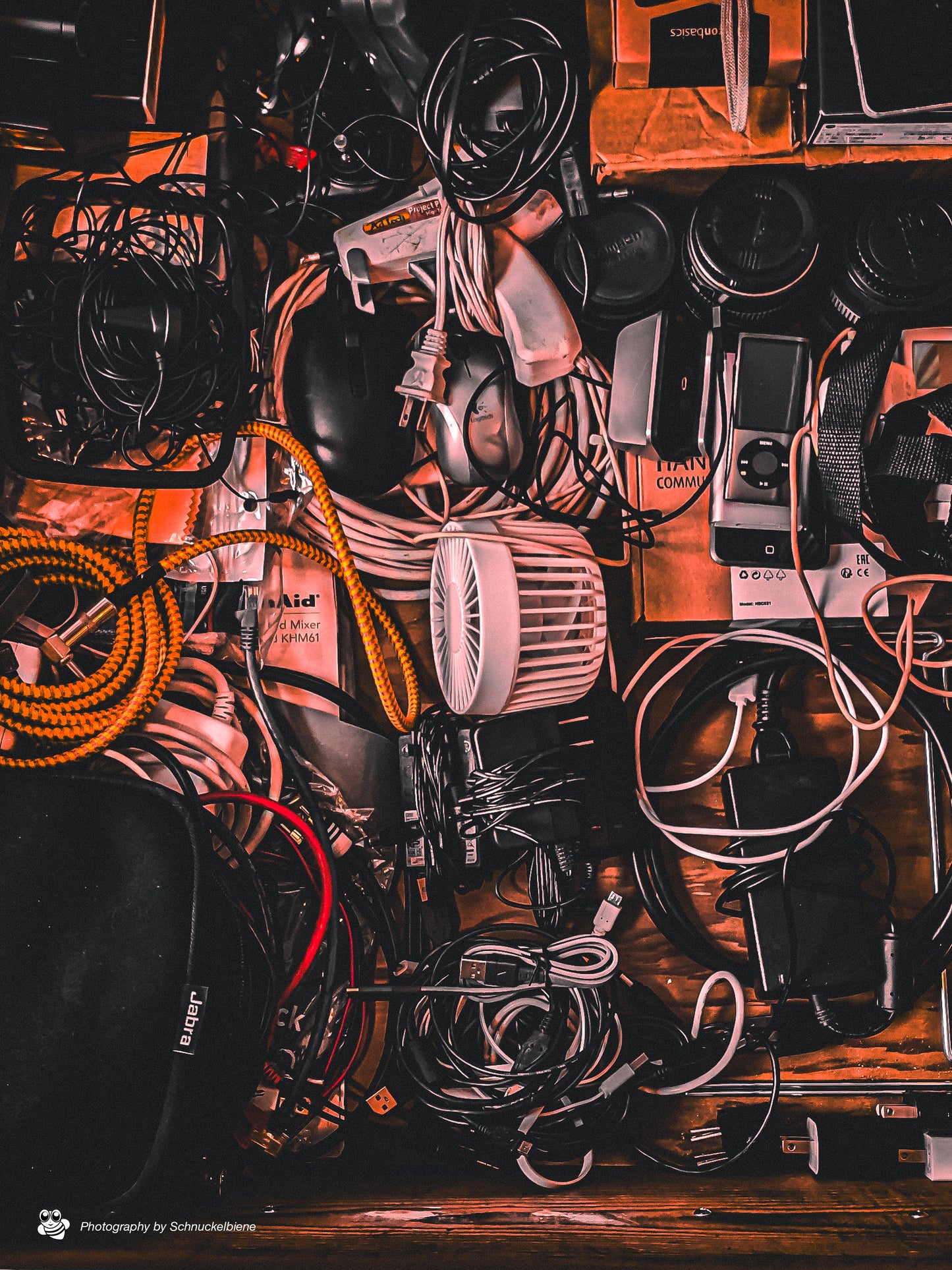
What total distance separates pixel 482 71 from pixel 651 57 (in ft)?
0.73

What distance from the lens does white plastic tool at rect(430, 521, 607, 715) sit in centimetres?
102

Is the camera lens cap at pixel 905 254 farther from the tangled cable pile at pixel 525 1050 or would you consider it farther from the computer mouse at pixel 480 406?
the tangled cable pile at pixel 525 1050

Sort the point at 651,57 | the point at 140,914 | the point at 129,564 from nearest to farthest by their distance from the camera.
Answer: the point at 140,914, the point at 651,57, the point at 129,564

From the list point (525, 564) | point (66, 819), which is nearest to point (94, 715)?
point (66, 819)

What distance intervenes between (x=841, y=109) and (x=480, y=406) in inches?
22.4

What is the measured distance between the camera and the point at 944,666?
3.76ft

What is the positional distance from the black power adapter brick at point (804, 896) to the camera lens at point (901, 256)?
0.62 metres

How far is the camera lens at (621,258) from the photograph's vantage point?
1178 mm

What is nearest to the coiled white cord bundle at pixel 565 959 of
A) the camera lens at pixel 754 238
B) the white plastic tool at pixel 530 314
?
the white plastic tool at pixel 530 314

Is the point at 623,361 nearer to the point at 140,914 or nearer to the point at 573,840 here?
the point at 573,840

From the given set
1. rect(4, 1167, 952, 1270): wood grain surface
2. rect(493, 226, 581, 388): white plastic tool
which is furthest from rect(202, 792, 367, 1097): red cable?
rect(493, 226, 581, 388): white plastic tool

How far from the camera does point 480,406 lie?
4.00 feet

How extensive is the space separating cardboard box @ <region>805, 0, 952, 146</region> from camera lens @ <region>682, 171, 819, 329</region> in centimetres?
8

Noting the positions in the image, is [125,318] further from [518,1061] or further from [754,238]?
[518,1061]
